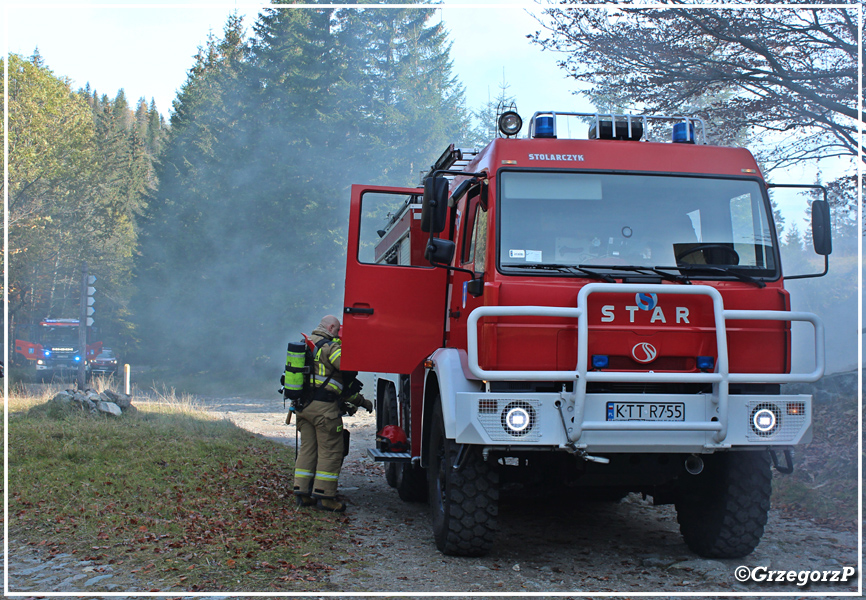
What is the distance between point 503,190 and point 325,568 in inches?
116

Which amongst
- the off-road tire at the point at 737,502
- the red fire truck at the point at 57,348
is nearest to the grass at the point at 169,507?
the off-road tire at the point at 737,502

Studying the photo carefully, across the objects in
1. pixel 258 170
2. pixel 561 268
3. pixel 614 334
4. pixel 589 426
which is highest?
pixel 258 170

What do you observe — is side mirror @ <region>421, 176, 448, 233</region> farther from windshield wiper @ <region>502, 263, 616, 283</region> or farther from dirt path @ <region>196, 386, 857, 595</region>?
dirt path @ <region>196, 386, 857, 595</region>

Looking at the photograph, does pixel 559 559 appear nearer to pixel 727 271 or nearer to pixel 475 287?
pixel 475 287

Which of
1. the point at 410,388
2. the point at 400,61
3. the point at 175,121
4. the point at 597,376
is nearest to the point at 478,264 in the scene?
the point at 597,376

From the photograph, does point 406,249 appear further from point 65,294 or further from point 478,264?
point 65,294

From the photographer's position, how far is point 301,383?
7.15 m

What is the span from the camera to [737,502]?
515 centimetres

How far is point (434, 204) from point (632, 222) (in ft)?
4.69

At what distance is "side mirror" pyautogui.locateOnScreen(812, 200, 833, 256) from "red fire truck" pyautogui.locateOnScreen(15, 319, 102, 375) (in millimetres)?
30442

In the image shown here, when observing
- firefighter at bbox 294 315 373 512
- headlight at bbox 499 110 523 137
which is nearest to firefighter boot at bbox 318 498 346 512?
firefighter at bbox 294 315 373 512

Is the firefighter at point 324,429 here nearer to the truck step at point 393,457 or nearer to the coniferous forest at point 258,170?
the truck step at point 393,457

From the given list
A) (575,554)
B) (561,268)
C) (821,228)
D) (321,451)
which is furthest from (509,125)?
(321,451)

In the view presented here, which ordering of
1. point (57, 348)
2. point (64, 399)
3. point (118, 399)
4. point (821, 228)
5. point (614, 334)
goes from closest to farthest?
point (614, 334) → point (821, 228) → point (64, 399) → point (118, 399) → point (57, 348)
